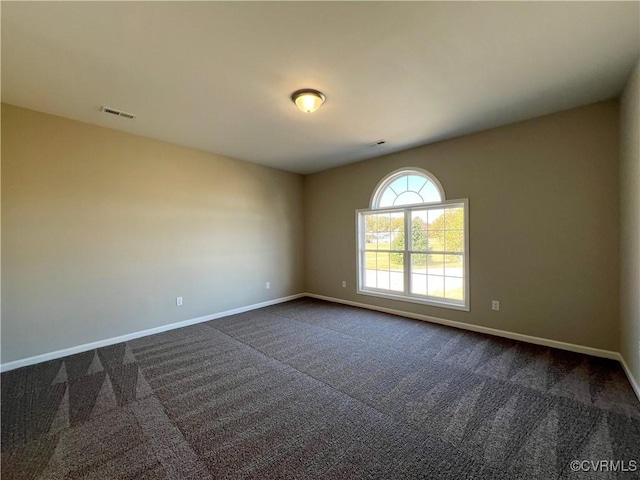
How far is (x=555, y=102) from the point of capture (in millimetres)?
2848

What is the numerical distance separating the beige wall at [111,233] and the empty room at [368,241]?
0.02 metres

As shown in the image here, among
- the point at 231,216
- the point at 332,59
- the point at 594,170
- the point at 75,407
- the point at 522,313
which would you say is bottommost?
the point at 75,407

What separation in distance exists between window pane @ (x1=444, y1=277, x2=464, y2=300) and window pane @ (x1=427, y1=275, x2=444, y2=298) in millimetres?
61

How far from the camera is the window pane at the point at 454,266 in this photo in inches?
152

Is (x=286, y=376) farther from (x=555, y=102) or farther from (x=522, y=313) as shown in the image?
(x=555, y=102)

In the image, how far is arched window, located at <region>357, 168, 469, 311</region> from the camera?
393 centimetres

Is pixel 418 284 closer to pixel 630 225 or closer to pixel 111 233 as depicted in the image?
pixel 630 225

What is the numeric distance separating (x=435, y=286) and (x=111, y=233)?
4.59 meters

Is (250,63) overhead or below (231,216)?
overhead

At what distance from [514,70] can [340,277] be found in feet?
13.1

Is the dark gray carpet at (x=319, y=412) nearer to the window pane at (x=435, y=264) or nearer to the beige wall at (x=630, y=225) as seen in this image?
the beige wall at (x=630, y=225)

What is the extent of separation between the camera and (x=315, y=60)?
2.13m

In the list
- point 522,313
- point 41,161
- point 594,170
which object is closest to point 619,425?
point 522,313

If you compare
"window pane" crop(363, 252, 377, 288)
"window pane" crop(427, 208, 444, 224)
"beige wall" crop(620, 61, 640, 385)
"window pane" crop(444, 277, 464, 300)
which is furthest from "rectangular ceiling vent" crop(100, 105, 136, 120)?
"beige wall" crop(620, 61, 640, 385)
